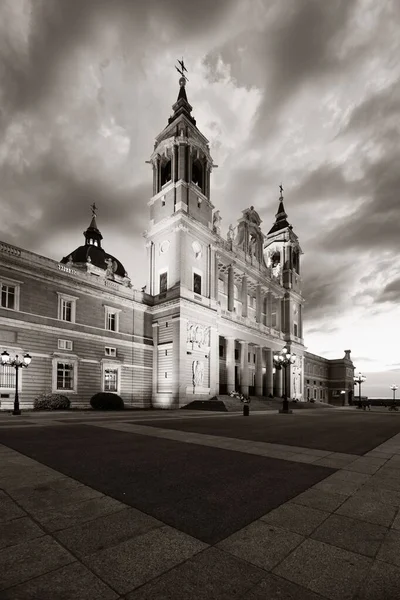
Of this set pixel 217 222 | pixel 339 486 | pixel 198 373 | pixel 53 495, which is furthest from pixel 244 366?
pixel 53 495

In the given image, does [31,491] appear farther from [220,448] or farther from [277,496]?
[220,448]

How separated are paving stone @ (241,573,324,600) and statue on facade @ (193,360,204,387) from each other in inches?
1380

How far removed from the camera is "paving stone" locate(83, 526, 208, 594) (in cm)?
276

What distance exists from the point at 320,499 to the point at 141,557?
9.60ft

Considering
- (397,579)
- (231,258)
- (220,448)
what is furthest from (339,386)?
(397,579)

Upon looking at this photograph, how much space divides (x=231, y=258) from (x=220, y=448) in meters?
40.8

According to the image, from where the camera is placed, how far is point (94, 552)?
3.19 meters

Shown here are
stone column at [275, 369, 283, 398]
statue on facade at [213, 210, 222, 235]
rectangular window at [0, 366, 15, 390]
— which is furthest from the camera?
stone column at [275, 369, 283, 398]

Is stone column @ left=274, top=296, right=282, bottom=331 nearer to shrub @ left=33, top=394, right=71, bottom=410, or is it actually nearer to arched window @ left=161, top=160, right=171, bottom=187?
arched window @ left=161, top=160, right=171, bottom=187

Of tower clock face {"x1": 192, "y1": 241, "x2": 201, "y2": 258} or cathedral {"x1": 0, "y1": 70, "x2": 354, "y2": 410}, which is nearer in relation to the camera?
cathedral {"x1": 0, "y1": 70, "x2": 354, "y2": 410}

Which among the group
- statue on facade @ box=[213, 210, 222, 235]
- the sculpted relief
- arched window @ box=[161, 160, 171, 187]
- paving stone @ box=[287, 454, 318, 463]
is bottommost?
paving stone @ box=[287, 454, 318, 463]

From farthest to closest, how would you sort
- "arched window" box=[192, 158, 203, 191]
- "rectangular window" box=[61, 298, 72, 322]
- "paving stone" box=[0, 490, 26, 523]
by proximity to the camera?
"arched window" box=[192, 158, 203, 191] → "rectangular window" box=[61, 298, 72, 322] → "paving stone" box=[0, 490, 26, 523]

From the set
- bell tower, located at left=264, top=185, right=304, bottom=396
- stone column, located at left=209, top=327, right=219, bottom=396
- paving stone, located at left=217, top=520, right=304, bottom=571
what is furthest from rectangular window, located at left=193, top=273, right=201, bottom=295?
paving stone, located at left=217, top=520, right=304, bottom=571

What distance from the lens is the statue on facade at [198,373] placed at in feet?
122
